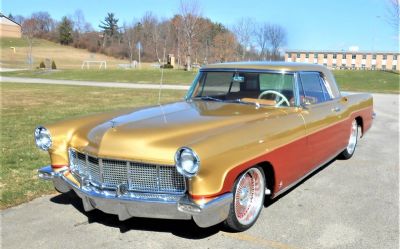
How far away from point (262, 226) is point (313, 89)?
83.6 inches

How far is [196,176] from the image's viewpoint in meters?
3.22

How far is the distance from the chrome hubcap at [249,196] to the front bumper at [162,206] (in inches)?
13.9

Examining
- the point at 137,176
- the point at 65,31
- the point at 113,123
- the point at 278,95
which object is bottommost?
the point at 137,176

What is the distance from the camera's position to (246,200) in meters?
3.87

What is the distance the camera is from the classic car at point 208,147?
3316 mm

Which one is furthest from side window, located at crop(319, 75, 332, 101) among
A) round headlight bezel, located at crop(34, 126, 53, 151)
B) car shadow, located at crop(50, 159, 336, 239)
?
round headlight bezel, located at crop(34, 126, 53, 151)

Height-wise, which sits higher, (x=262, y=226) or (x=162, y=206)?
(x=162, y=206)

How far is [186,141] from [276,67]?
1.98m

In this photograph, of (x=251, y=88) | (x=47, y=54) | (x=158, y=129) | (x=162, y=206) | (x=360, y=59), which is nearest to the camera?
(x=162, y=206)

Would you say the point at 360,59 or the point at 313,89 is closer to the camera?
the point at 313,89

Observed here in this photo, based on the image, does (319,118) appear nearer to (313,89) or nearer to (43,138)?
(313,89)

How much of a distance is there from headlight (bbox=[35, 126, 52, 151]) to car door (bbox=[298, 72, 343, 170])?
2.76 metres

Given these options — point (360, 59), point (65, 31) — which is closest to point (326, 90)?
point (360, 59)

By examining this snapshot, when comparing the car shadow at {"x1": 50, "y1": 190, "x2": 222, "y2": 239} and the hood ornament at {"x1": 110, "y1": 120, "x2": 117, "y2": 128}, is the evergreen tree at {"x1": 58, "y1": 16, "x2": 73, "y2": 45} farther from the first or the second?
the car shadow at {"x1": 50, "y1": 190, "x2": 222, "y2": 239}
